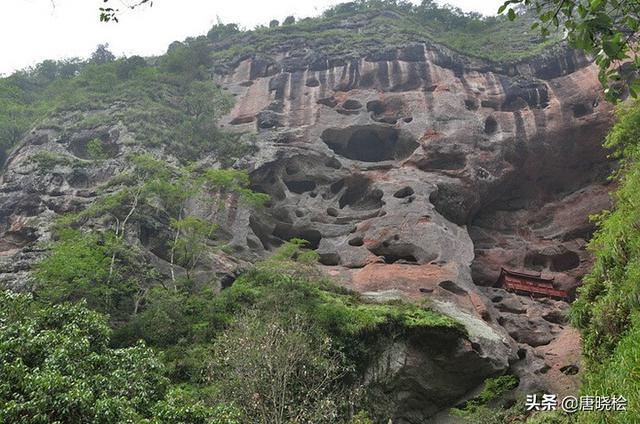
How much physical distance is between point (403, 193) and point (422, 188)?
2.55ft

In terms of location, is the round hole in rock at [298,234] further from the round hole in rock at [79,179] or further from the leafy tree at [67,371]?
the leafy tree at [67,371]

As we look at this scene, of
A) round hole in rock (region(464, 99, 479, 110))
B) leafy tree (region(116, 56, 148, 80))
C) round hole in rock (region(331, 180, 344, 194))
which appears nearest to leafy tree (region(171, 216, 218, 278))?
round hole in rock (region(331, 180, 344, 194))

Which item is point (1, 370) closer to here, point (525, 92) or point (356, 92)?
point (356, 92)

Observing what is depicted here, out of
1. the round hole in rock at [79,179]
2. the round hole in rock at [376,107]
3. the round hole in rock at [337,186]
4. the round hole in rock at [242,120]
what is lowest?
the round hole in rock at [79,179]

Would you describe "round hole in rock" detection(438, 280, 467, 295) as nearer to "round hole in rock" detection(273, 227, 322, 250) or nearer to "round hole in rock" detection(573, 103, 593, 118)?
"round hole in rock" detection(273, 227, 322, 250)

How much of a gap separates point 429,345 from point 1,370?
10.2 m

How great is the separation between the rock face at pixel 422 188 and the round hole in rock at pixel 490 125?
0.12 meters

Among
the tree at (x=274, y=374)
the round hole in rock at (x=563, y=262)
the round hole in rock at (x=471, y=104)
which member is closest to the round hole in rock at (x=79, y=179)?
the tree at (x=274, y=374)

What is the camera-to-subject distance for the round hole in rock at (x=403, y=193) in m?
24.7

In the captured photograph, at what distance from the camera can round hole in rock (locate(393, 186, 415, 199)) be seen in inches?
973

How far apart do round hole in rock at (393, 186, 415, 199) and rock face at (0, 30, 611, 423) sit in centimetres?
13

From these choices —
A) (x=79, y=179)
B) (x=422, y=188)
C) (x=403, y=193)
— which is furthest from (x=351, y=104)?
(x=79, y=179)

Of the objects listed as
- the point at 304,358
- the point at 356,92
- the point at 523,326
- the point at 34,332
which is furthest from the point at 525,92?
the point at 34,332

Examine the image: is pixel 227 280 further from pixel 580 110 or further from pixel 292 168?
pixel 580 110
